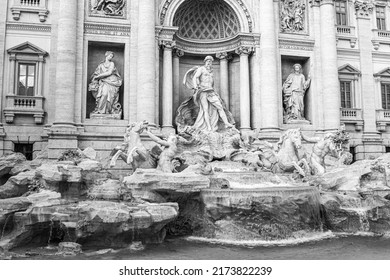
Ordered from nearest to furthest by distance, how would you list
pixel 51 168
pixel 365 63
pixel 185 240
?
pixel 185 240 → pixel 51 168 → pixel 365 63

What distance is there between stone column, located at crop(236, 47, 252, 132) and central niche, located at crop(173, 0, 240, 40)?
143 cm

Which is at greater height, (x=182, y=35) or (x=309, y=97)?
(x=182, y=35)

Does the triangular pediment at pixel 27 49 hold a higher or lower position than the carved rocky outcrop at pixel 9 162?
higher

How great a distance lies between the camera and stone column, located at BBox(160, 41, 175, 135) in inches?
731

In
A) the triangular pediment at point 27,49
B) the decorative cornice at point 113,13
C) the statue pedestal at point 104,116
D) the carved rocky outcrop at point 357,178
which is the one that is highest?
the decorative cornice at point 113,13

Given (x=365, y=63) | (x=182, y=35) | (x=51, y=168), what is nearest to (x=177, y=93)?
(x=182, y=35)

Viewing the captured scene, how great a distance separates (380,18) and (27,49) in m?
20.6

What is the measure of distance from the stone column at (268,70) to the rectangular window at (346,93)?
188 inches

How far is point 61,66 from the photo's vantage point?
17.3 metres

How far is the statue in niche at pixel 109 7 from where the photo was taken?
18719 millimetres

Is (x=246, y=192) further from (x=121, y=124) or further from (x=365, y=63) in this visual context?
(x=365, y=63)

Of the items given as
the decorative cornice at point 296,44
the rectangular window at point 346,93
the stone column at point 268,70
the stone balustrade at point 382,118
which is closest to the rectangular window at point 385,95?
the stone balustrade at point 382,118

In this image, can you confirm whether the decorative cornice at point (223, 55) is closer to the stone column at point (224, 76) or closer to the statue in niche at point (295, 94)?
the stone column at point (224, 76)
